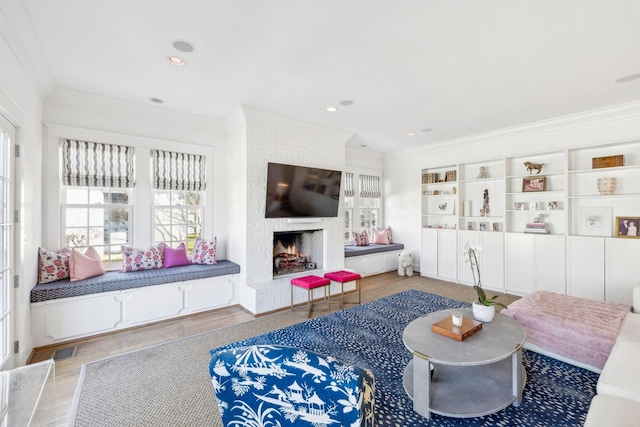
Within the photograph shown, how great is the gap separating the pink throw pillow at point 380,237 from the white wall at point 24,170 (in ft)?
18.5

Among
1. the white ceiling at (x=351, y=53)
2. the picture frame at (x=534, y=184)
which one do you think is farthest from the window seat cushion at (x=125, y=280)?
the picture frame at (x=534, y=184)

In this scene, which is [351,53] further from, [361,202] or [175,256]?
[361,202]

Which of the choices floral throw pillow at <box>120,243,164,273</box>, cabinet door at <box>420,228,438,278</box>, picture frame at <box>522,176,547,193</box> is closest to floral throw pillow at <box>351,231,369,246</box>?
cabinet door at <box>420,228,438,278</box>

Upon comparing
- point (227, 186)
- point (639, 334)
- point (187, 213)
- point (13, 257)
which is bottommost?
point (639, 334)

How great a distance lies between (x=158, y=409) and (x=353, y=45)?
10.5 feet

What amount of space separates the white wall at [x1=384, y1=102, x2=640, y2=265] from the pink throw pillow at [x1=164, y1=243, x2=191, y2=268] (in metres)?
4.65

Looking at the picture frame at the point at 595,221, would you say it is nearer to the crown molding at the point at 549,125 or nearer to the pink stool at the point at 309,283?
the crown molding at the point at 549,125

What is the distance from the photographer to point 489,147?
209 inches

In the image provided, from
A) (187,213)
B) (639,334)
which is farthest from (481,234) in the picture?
(187,213)

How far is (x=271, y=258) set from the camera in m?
4.35

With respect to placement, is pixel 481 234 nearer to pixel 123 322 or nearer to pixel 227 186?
pixel 227 186

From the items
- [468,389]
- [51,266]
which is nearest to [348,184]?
[468,389]

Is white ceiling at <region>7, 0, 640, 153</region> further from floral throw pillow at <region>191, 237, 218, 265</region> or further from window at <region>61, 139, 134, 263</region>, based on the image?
floral throw pillow at <region>191, 237, 218, 265</region>

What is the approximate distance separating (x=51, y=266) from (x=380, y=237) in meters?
5.58
